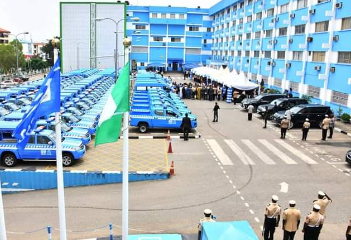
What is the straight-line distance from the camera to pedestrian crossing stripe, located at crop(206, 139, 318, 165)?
1767 centimetres

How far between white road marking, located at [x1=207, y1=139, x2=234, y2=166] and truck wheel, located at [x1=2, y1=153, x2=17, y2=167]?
9410 millimetres

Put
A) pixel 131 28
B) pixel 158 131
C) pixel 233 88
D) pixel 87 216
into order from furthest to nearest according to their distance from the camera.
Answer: pixel 131 28, pixel 233 88, pixel 158 131, pixel 87 216

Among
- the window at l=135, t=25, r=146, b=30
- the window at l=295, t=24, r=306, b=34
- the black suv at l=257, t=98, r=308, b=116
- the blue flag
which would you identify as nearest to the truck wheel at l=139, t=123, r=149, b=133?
the black suv at l=257, t=98, r=308, b=116

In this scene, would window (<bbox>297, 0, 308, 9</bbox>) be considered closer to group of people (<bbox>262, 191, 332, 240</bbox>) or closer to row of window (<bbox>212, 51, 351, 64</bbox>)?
row of window (<bbox>212, 51, 351, 64</bbox>)

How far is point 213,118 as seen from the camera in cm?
2828

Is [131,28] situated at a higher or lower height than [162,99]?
higher

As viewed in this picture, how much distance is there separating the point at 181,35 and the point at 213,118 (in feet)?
187

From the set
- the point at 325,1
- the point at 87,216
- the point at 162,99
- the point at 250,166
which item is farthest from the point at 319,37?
the point at 87,216

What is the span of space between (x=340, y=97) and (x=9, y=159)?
83.8 ft

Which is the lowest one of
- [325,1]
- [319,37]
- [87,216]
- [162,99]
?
[87,216]

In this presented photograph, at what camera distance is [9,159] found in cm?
1573

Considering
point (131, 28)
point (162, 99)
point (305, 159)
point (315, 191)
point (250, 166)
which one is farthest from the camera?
point (131, 28)

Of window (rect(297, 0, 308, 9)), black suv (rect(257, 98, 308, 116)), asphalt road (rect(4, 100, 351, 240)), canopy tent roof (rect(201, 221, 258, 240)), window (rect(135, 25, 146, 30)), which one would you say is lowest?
asphalt road (rect(4, 100, 351, 240))

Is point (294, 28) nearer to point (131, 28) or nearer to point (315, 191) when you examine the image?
point (315, 191)
